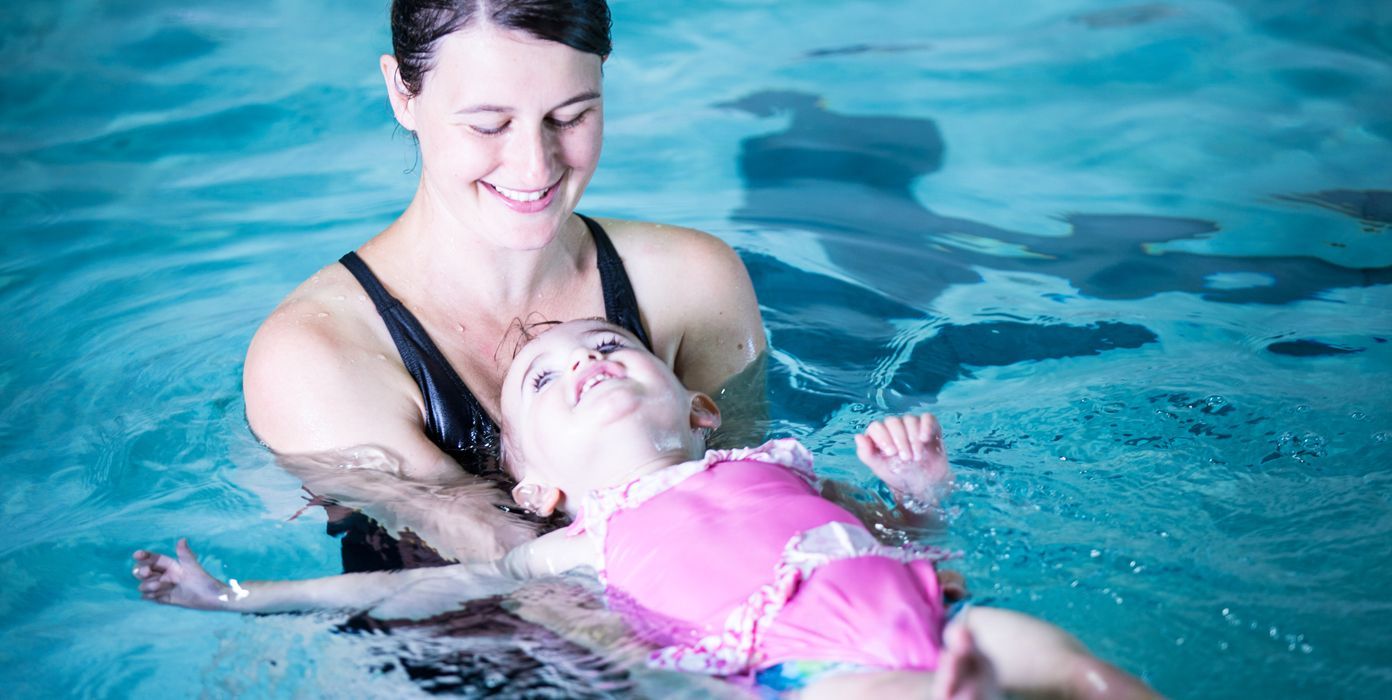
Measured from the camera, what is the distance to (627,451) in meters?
2.91

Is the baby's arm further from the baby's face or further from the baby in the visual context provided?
the baby's face

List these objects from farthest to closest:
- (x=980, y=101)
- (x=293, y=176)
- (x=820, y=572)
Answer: (x=980, y=101) < (x=293, y=176) < (x=820, y=572)

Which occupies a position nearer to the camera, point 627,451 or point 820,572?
point 820,572

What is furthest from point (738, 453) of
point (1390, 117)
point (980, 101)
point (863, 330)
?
point (1390, 117)

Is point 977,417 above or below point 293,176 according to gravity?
below

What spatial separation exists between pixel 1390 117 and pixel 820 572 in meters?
5.62

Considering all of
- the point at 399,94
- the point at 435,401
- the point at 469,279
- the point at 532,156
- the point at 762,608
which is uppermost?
the point at 399,94

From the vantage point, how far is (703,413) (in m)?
3.20

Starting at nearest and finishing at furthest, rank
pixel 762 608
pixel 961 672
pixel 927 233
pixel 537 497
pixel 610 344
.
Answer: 1. pixel 961 672
2. pixel 762 608
3. pixel 537 497
4. pixel 610 344
5. pixel 927 233

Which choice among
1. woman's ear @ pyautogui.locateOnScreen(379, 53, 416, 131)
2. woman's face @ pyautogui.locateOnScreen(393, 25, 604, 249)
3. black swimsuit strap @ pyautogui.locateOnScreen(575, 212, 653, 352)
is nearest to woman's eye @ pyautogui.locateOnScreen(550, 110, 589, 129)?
woman's face @ pyautogui.locateOnScreen(393, 25, 604, 249)

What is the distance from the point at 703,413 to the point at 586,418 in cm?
42

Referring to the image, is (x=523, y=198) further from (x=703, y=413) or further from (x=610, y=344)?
(x=703, y=413)

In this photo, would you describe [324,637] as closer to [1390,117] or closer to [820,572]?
[820,572]

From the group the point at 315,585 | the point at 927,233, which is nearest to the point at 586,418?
the point at 315,585
